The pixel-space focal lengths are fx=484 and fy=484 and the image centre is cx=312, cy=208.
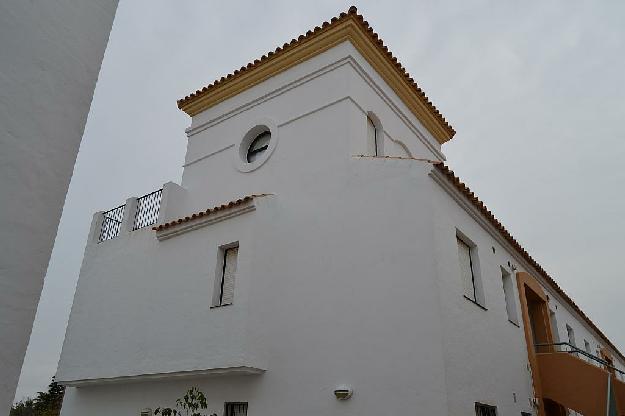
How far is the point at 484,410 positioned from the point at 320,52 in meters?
8.18

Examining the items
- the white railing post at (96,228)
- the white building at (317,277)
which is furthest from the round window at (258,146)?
the white railing post at (96,228)

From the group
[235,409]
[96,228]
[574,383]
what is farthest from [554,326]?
[96,228]

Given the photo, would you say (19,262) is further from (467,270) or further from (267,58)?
(267,58)

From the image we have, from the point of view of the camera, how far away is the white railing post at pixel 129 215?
39.5 ft

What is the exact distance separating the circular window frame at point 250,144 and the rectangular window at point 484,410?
21.5 feet

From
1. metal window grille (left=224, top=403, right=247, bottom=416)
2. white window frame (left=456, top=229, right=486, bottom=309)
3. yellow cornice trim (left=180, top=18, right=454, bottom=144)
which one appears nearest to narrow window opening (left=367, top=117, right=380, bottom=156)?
yellow cornice trim (left=180, top=18, right=454, bottom=144)

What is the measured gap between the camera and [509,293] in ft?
36.1

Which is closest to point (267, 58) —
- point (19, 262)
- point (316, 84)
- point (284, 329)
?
point (316, 84)

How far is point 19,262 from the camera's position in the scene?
11.9 feet

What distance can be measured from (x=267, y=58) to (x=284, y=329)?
22.0ft

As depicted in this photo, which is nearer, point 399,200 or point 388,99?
point 399,200

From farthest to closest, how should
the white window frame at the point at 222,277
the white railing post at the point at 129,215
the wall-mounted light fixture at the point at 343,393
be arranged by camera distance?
the white railing post at the point at 129,215
the white window frame at the point at 222,277
the wall-mounted light fixture at the point at 343,393

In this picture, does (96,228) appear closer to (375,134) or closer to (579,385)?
(375,134)

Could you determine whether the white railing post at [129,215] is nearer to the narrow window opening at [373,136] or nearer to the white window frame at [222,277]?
the white window frame at [222,277]
